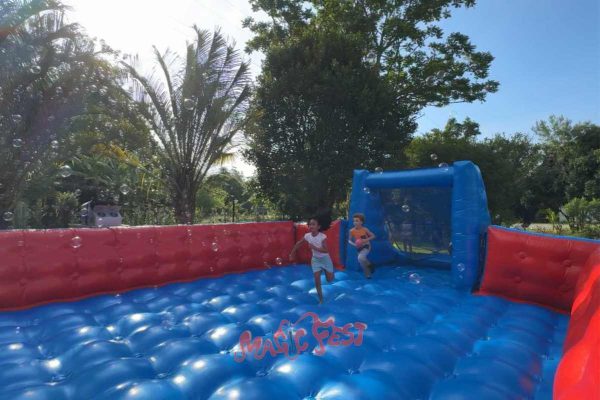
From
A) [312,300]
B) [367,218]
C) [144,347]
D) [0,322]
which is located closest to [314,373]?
[144,347]

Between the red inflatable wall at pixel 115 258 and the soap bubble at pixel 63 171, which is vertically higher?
the soap bubble at pixel 63 171

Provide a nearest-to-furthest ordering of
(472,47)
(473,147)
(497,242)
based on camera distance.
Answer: (497,242)
(472,47)
(473,147)

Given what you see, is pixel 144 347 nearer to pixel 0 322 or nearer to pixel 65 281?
pixel 0 322

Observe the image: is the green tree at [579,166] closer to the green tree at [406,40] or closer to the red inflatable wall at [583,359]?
the green tree at [406,40]

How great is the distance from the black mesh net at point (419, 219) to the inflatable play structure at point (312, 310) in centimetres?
3

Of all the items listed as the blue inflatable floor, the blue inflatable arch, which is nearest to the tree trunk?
the blue inflatable arch

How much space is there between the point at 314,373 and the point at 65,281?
13.7 ft

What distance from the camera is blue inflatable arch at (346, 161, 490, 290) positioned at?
243 inches

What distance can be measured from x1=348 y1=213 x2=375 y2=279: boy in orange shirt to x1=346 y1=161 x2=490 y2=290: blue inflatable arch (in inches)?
19.9

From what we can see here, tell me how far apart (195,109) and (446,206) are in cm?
689

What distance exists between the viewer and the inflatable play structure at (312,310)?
2715mm

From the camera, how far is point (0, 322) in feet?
13.9

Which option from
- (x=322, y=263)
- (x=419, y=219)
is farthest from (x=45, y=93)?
(x=419, y=219)

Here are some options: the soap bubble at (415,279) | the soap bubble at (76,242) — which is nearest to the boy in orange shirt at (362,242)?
the soap bubble at (415,279)
